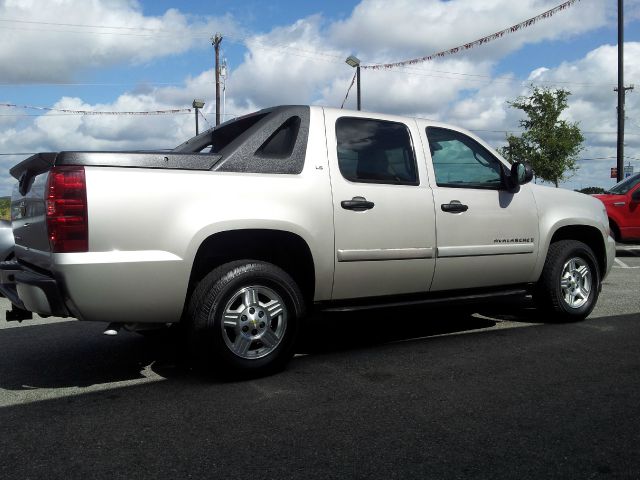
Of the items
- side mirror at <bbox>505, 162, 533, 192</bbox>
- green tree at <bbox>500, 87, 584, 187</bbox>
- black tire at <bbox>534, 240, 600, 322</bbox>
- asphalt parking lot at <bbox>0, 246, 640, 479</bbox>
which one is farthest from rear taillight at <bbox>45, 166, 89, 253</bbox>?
green tree at <bbox>500, 87, 584, 187</bbox>

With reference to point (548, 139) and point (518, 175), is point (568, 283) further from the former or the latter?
point (548, 139)

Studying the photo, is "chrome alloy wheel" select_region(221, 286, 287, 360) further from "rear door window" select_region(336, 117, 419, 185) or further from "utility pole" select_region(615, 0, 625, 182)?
"utility pole" select_region(615, 0, 625, 182)

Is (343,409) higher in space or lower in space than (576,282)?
lower

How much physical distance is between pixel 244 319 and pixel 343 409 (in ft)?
3.04

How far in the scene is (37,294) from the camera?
12.2ft

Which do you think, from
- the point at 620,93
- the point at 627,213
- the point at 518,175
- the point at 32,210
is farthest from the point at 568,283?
the point at 620,93

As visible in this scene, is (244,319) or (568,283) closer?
(244,319)

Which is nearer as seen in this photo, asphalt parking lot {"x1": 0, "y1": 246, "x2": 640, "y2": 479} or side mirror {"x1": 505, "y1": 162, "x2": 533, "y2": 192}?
asphalt parking lot {"x1": 0, "y1": 246, "x2": 640, "y2": 479}

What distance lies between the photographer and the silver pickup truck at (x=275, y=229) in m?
3.69

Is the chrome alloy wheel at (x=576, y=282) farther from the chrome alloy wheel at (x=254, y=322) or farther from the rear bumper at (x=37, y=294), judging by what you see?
the rear bumper at (x=37, y=294)

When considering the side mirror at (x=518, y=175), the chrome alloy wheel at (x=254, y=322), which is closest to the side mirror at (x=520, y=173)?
the side mirror at (x=518, y=175)

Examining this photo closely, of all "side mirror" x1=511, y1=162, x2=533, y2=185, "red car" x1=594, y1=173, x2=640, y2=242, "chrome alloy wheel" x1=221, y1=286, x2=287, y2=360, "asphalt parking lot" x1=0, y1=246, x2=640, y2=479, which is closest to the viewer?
"asphalt parking lot" x1=0, y1=246, x2=640, y2=479

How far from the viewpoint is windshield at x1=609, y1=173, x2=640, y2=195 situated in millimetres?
12557

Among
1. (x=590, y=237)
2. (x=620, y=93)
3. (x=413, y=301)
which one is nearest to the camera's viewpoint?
(x=413, y=301)
